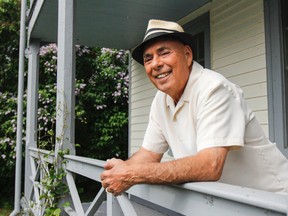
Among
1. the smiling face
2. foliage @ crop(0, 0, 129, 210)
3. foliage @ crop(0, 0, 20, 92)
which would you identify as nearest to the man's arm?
the smiling face

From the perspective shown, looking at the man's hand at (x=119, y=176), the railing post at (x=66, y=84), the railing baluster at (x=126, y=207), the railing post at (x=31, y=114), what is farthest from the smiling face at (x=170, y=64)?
the railing post at (x=31, y=114)

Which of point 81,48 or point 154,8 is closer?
point 154,8

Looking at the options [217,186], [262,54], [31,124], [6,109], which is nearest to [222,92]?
[217,186]

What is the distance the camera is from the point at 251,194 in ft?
3.03

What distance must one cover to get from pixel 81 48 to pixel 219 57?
5.57m

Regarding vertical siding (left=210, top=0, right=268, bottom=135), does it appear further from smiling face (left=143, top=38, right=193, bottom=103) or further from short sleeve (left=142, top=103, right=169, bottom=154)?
smiling face (left=143, top=38, right=193, bottom=103)

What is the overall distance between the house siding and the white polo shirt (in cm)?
207

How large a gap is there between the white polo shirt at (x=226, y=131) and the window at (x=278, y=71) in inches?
71.5

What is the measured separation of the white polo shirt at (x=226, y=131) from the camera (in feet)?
4.42

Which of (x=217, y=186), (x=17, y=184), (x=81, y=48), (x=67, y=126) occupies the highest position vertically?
(x=81, y=48)

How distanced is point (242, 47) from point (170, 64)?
2.51 meters

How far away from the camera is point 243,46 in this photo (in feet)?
12.9

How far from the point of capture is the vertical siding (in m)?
3.64

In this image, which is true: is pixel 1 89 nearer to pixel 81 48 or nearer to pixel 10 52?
pixel 10 52
